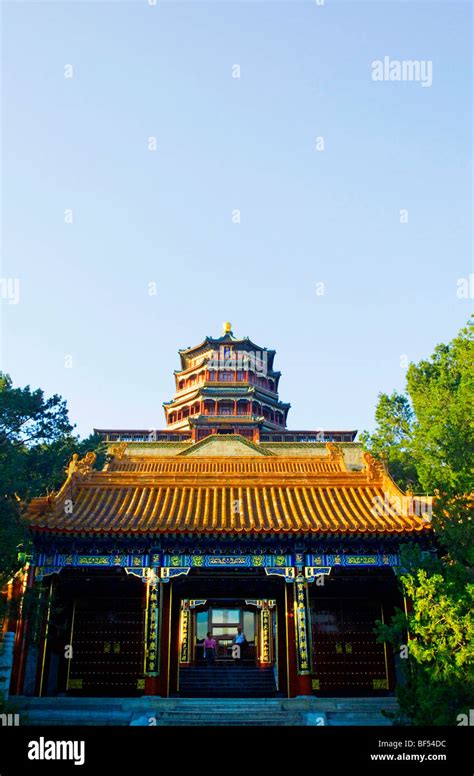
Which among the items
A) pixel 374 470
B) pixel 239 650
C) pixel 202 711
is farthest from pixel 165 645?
pixel 239 650

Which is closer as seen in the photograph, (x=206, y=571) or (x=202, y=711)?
(x=202, y=711)

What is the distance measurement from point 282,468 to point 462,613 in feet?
42.9

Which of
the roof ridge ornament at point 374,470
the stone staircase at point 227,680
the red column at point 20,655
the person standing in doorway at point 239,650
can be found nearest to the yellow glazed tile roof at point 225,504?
the roof ridge ornament at point 374,470

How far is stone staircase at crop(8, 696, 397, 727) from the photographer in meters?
11.4

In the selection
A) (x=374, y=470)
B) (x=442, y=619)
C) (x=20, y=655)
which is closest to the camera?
(x=442, y=619)

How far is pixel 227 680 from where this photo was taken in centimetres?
1792

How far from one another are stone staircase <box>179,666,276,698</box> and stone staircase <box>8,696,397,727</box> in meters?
4.31

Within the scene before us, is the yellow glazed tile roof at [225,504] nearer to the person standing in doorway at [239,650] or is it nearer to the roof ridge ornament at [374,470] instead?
the roof ridge ornament at [374,470]

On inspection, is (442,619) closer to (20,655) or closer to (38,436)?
(20,655)

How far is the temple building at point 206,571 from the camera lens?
41.5 feet

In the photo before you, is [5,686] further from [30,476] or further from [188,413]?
[188,413]

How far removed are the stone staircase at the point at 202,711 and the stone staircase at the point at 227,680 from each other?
4309mm

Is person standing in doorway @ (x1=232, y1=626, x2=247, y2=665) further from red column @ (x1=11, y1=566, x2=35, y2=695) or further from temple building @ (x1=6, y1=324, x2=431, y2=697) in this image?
red column @ (x1=11, y1=566, x2=35, y2=695)

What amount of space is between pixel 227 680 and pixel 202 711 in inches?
264
